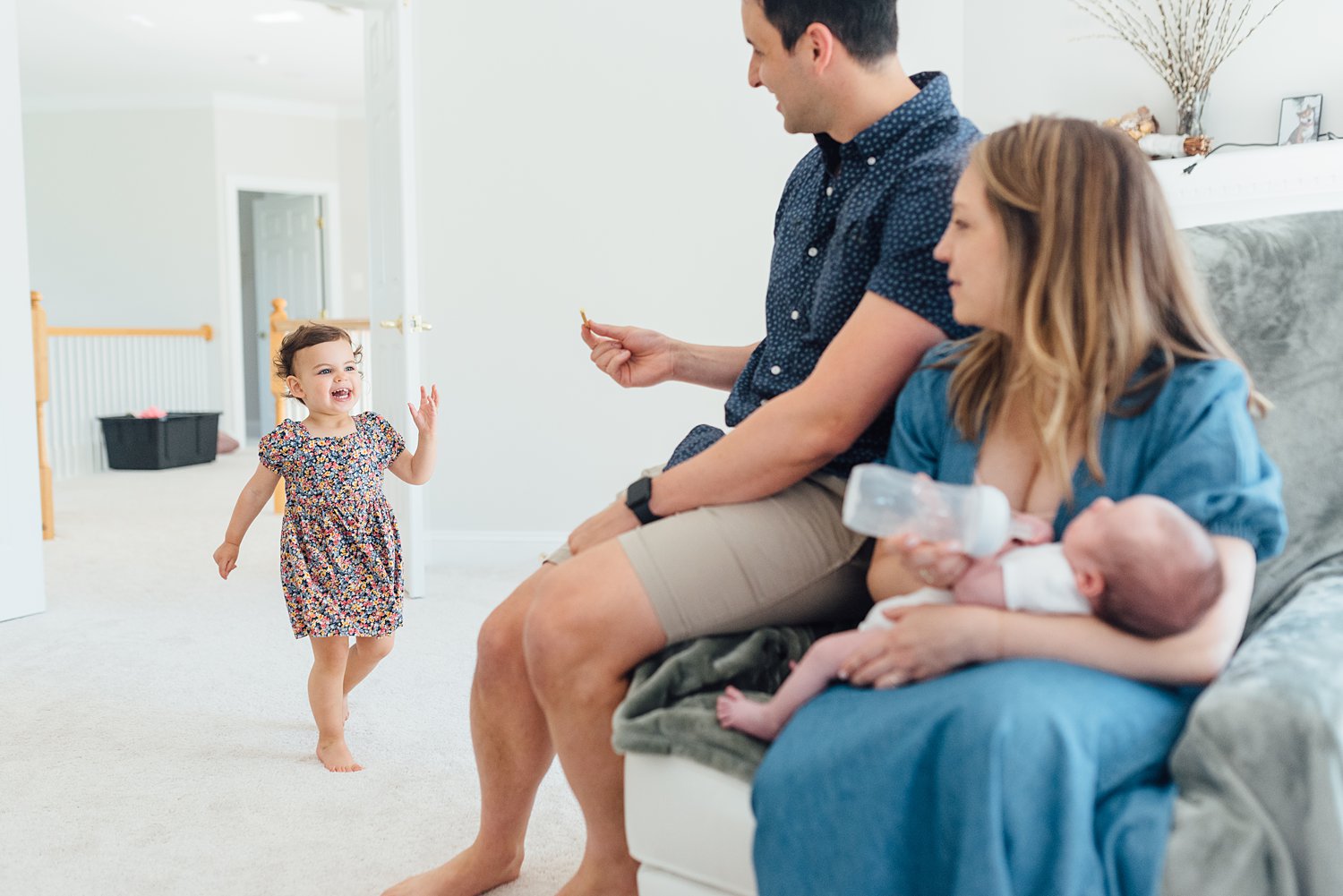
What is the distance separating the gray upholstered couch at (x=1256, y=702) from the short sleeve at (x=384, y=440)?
1.23m

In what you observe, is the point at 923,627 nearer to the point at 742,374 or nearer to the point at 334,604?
the point at 742,374

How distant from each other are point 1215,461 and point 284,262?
923cm

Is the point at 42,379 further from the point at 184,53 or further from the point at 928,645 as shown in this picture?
the point at 928,645

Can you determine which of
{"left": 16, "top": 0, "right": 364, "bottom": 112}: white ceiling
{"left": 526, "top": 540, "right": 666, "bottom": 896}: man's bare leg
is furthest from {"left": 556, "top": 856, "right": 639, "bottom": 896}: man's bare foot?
{"left": 16, "top": 0, "right": 364, "bottom": 112}: white ceiling

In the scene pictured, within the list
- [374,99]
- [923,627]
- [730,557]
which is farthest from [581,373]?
[923,627]

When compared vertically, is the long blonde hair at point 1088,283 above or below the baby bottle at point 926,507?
above

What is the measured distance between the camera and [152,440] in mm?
7293

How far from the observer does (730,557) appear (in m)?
1.30

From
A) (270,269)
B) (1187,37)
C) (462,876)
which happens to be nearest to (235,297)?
(270,269)

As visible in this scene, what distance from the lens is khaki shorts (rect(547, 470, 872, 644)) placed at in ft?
4.20

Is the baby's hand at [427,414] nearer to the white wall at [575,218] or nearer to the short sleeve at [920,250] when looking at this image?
the short sleeve at [920,250]

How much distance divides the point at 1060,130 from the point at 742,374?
57cm

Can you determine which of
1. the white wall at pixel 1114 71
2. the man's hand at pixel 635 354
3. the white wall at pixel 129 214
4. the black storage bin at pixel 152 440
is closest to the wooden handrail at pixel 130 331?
the white wall at pixel 129 214

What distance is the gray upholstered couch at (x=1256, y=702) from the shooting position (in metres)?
0.90
